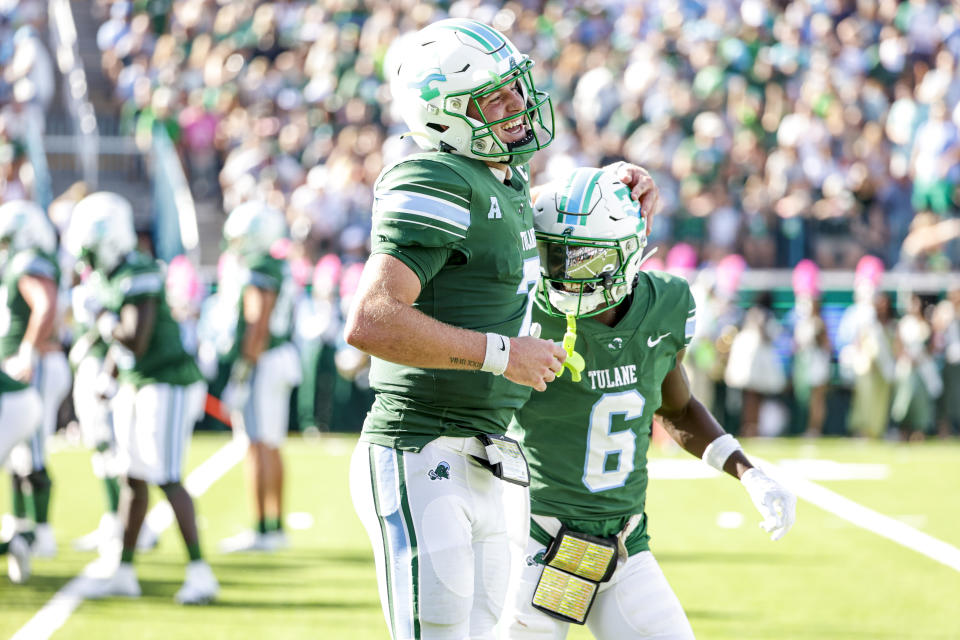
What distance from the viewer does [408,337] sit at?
2744mm

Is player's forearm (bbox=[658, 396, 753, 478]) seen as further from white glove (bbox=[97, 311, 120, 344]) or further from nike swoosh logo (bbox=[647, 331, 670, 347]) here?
white glove (bbox=[97, 311, 120, 344])

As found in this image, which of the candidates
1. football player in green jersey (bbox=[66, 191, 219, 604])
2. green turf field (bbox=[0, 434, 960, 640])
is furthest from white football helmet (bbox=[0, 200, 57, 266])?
green turf field (bbox=[0, 434, 960, 640])

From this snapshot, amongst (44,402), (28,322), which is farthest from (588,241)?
(44,402)

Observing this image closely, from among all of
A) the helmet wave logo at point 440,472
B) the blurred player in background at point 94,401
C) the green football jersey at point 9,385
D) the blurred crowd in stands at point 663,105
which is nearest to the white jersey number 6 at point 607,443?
the helmet wave logo at point 440,472

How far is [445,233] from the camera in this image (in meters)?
2.79

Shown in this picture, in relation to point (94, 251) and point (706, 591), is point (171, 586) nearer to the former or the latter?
point (94, 251)

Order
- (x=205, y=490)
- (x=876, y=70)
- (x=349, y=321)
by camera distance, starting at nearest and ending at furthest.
A: (x=349, y=321), (x=205, y=490), (x=876, y=70)

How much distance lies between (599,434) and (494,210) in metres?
0.87

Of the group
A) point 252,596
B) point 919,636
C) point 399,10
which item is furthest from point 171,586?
point 399,10

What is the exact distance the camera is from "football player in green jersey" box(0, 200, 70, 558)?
6863 mm

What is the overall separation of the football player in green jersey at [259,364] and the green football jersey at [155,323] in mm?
1151

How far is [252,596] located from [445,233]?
13.6 feet

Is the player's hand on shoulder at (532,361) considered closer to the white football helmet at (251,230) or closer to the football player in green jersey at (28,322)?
the football player in green jersey at (28,322)

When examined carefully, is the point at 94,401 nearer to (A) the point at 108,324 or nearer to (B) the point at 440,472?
(A) the point at 108,324
